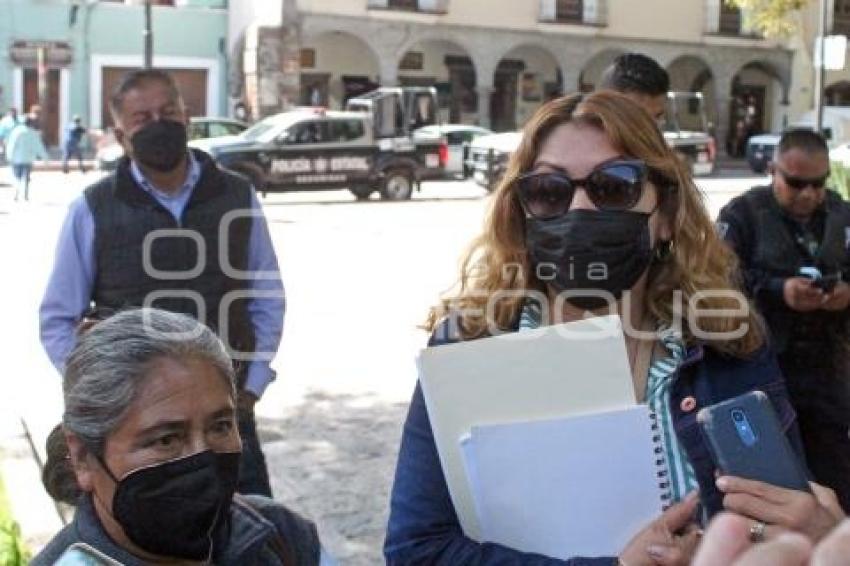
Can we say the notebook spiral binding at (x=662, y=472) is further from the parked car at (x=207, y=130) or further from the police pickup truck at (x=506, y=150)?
the parked car at (x=207, y=130)

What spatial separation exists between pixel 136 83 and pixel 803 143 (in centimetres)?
237

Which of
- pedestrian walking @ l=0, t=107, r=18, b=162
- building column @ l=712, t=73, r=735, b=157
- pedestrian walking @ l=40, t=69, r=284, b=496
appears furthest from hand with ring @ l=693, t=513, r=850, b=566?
building column @ l=712, t=73, r=735, b=157

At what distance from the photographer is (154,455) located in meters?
1.89

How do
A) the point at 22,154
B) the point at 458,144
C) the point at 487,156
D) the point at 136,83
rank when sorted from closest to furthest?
the point at 136,83 → the point at 22,154 → the point at 487,156 → the point at 458,144

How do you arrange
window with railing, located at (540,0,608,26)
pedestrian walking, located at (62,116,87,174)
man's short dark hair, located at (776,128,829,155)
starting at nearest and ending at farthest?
man's short dark hair, located at (776,128,829,155) → pedestrian walking, located at (62,116,87,174) → window with railing, located at (540,0,608,26)

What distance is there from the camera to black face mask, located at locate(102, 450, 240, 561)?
1.84 m

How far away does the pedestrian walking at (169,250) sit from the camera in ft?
11.9

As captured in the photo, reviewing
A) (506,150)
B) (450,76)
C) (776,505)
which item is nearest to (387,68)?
(450,76)

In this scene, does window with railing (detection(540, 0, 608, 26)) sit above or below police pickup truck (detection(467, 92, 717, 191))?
above

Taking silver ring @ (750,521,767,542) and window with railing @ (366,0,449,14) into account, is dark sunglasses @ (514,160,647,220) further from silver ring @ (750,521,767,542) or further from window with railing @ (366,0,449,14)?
window with railing @ (366,0,449,14)

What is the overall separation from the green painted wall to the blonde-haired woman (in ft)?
103

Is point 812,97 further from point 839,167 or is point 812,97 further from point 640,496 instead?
point 640,496

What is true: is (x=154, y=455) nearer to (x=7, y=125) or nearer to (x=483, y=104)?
(x=7, y=125)

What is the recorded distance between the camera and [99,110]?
32.2m
